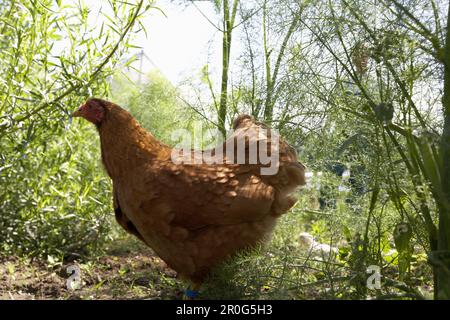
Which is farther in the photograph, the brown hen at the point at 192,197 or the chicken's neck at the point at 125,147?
the chicken's neck at the point at 125,147

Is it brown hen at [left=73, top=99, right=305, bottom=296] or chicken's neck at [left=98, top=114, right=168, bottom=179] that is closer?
brown hen at [left=73, top=99, right=305, bottom=296]

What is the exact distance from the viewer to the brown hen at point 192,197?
189 centimetres

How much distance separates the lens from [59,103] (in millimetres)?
2504

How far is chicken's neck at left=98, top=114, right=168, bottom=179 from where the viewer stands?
80.4 inches

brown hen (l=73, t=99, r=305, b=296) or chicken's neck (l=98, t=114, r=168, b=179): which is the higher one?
chicken's neck (l=98, t=114, r=168, b=179)

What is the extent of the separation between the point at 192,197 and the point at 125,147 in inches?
14.5

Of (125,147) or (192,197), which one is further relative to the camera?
(125,147)

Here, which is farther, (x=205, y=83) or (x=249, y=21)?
(x=205, y=83)

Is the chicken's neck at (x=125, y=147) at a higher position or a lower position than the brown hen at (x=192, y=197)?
higher

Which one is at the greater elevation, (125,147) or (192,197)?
(125,147)

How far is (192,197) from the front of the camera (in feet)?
6.23
